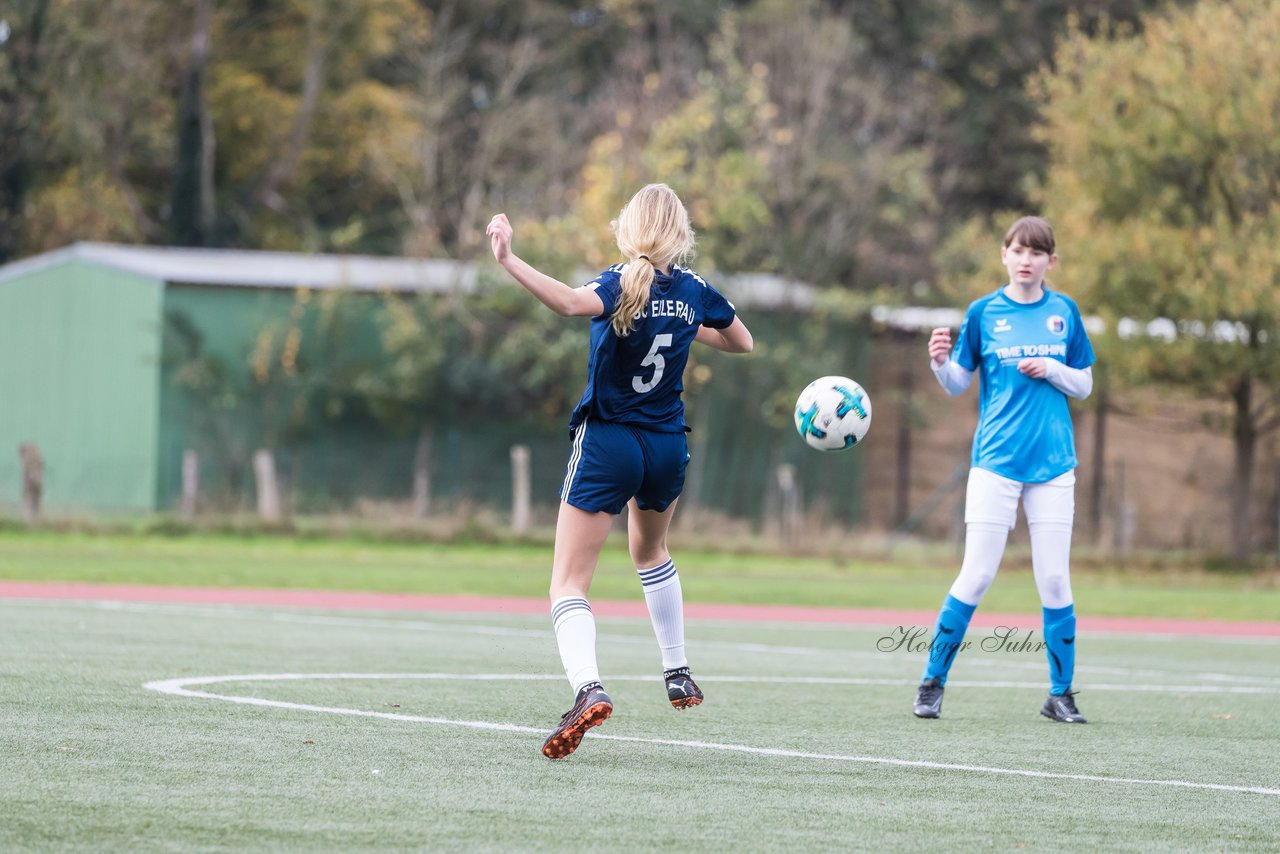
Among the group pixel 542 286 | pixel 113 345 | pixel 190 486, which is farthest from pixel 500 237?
pixel 113 345

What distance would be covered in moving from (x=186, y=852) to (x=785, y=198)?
3397 centimetres

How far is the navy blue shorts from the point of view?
22.6 feet

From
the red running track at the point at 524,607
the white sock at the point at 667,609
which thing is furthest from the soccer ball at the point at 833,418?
the red running track at the point at 524,607

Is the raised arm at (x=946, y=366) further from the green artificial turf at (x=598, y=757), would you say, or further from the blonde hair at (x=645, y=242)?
the blonde hair at (x=645, y=242)

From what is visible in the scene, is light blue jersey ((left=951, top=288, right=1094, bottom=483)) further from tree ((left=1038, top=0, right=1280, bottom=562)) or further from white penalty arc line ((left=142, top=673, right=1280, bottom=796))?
tree ((left=1038, top=0, right=1280, bottom=562))

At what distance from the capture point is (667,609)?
7.52 meters

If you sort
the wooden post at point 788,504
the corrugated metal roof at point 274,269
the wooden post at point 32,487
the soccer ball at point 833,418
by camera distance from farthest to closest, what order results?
the corrugated metal roof at point 274,269, the wooden post at point 788,504, the wooden post at point 32,487, the soccer ball at point 833,418

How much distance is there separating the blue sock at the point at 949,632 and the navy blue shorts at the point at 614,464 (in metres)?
2.19

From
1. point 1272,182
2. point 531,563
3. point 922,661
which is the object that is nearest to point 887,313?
point 1272,182

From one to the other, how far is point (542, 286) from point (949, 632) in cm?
326

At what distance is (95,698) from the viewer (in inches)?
311

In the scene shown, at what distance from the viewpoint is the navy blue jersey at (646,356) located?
6.86 metres

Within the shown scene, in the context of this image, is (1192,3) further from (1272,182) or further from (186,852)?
(186,852)

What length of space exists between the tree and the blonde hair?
1931 centimetres
